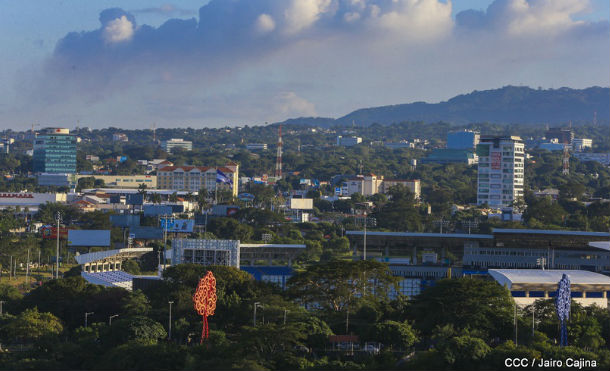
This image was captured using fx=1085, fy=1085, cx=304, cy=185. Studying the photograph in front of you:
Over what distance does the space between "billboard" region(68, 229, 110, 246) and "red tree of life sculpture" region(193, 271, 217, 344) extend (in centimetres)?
4063


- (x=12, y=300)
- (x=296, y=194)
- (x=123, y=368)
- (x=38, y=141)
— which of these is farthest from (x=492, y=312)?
(x=38, y=141)

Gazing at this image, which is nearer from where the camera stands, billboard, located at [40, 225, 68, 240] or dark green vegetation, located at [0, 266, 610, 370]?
dark green vegetation, located at [0, 266, 610, 370]

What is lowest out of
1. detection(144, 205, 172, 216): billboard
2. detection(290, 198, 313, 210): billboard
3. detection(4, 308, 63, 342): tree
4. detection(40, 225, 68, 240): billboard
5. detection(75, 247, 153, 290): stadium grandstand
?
detection(4, 308, 63, 342): tree

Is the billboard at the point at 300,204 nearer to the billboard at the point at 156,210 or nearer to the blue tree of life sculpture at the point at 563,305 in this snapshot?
the billboard at the point at 156,210

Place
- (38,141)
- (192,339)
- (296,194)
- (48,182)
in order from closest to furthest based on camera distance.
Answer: (192,339) → (296,194) → (48,182) → (38,141)

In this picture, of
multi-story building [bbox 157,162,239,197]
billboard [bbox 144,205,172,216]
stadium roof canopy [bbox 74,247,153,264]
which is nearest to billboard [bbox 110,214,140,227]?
billboard [bbox 144,205,172,216]

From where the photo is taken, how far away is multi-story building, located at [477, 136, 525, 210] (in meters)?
145

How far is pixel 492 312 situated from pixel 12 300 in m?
22.8

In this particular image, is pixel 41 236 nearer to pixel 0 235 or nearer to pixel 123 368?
pixel 0 235

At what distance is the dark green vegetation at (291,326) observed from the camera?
37.5m

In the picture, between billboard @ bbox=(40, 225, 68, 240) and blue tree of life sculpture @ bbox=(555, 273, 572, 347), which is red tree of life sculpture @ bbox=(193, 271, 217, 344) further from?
billboard @ bbox=(40, 225, 68, 240)

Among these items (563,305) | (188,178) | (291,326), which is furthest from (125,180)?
(563,305)

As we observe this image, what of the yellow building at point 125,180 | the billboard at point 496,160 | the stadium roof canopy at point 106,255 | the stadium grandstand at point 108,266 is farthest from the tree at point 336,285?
the yellow building at point 125,180

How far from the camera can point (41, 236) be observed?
88250 mm
